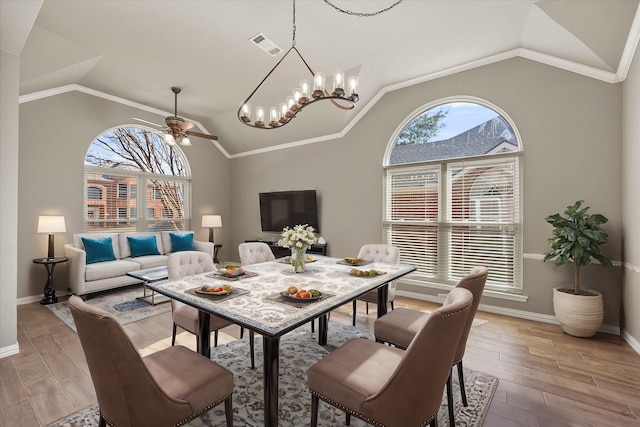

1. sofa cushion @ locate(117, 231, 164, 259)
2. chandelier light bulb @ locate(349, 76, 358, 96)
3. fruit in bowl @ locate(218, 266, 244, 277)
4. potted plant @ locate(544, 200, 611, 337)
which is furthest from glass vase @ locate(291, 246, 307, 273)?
sofa cushion @ locate(117, 231, 164, 259)

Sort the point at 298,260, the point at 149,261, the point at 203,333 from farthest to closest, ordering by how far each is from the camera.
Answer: the point at 149,261, the point at 298,260, the point at 203,333

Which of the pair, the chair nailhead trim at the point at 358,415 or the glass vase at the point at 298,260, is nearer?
the chair nailhead trim at the point at 358,415

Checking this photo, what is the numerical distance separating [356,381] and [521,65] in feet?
13.8

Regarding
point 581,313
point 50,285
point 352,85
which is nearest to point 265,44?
point 352,85

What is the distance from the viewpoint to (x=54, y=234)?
4.49 m

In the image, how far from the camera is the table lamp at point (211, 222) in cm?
638

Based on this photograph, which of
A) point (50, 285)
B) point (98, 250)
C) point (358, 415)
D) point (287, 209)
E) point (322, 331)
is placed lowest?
point (322, 331)

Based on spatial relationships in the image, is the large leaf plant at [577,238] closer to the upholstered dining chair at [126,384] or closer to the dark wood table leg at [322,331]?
the dark wood table leg at [322,331]

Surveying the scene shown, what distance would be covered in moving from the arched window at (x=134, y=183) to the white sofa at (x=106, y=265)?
1.47 ft

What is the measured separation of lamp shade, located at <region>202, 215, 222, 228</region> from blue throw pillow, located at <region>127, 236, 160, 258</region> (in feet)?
4.05

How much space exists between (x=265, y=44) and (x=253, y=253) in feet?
8.37

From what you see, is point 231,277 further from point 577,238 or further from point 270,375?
point 577,238

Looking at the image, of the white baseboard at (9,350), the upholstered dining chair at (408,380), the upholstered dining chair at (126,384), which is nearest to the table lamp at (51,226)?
the white baseboard at (9,350)

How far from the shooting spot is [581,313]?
2.94m
